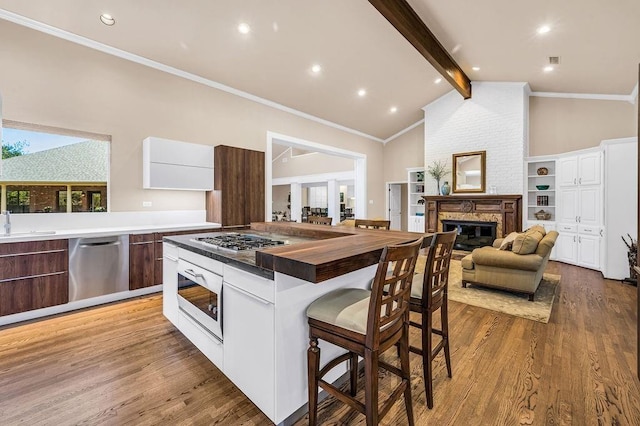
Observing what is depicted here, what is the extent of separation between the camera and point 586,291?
160 inches

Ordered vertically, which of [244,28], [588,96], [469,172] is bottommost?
[469,172]

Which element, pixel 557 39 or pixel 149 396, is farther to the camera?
pixel 557 39

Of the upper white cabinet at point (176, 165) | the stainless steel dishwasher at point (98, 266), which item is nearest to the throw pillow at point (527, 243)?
the upper white cabinet at point (176, 165)

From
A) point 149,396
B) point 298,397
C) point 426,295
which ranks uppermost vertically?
point 426,295

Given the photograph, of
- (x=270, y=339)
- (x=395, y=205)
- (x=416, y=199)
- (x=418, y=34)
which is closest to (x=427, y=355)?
(x=270, y=339)

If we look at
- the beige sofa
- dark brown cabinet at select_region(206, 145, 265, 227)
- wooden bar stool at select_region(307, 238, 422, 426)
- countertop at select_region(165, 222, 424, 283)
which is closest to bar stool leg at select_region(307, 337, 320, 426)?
wooden bar stool at select_region(307, 238, 422, 426)

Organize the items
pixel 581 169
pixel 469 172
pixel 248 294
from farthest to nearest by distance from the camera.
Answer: pixel 469 172 → pixel 581 169 → pixel 248 294

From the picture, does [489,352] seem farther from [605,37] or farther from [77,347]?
[605,37]

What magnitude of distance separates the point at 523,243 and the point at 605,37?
2982 millimetres

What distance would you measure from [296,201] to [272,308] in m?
9.82

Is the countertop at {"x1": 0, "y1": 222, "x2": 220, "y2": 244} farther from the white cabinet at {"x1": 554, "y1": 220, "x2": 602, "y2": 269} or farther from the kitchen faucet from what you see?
the white cabinet at {"x1": 554, "y1": 220, "x2": 602, "y2": 269}

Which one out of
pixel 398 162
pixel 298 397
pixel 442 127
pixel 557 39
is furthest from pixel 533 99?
pixel 298 397

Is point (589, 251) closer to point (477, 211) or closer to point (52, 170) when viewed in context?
point (477, 211)

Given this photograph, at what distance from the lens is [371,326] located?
4.32 ft
